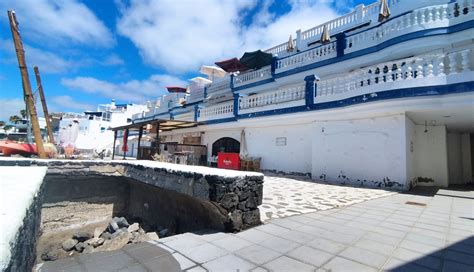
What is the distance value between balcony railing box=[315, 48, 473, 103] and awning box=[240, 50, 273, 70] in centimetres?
865

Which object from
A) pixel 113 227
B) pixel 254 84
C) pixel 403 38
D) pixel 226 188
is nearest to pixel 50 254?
pixel 113 227

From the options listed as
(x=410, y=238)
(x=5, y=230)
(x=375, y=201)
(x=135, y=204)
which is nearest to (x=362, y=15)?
(x=375, y=201)

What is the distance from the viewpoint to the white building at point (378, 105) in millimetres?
7770

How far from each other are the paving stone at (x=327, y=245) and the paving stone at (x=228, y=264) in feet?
3.32

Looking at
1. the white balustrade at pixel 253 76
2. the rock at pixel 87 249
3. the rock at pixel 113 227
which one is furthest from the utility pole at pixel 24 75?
the white balustrade at pixel 253 76

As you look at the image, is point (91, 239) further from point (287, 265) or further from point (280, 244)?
point (287, 265)

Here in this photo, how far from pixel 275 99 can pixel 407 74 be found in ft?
19.6

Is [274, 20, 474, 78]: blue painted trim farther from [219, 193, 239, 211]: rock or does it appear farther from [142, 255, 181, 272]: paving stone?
[142, 255, 181, 272]: paving stone

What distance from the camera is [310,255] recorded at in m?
2.81

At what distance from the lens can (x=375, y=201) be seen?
620 cm

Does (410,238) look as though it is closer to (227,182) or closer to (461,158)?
(227,182)

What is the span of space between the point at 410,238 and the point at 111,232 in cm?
606

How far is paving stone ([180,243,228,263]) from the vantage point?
2707 mm

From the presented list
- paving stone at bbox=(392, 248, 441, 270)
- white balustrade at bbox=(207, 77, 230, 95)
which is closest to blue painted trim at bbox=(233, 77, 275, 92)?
white balustrade at bbox=(207, 77, 230, 95)
